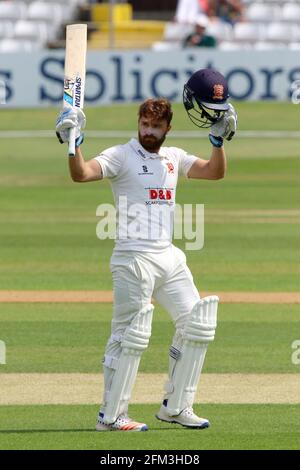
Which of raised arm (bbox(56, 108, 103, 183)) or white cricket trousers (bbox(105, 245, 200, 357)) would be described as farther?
white cricket trousers (bbox(105, 245, 200, 357))

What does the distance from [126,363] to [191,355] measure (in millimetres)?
389

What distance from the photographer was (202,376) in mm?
9438

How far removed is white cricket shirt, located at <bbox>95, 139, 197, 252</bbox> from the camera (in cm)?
759

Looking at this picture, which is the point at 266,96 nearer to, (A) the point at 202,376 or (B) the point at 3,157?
(B) the point at 3,157

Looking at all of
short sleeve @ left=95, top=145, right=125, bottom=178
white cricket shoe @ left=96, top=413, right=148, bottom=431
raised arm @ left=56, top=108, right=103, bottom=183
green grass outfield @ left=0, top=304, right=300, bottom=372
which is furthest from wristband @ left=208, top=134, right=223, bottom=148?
green grass outfield @ left=0, top=304, right=300, bottom=372

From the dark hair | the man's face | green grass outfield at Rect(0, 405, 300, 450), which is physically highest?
the dark hair

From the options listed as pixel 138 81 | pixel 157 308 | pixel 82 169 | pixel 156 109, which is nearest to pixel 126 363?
pixel 82 169

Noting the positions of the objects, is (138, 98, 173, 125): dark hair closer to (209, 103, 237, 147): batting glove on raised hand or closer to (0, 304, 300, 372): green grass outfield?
(209, 103, 237, 147): batting glove on raised hand

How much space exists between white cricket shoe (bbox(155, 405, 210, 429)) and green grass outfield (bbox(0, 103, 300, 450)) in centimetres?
6

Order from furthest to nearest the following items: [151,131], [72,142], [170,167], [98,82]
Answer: [98,82]
[170,167]
[151,131]
[72,142]

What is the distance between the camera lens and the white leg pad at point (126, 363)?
741 centimetres

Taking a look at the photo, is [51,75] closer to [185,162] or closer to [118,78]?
[118,78]

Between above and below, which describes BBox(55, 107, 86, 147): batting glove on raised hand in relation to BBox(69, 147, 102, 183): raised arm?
above

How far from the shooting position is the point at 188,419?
7652mm
